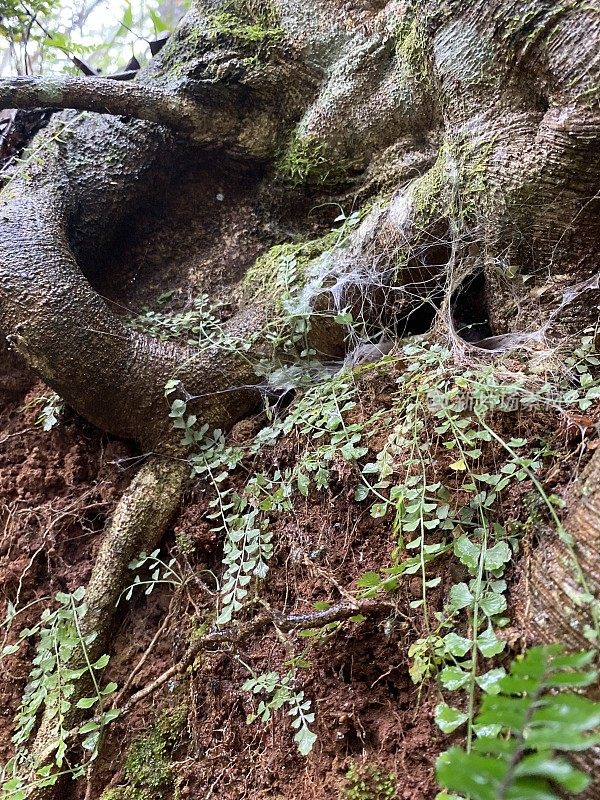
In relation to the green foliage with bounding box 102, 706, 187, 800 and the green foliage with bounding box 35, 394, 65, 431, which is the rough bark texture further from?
the green foliage with bounding box 102, 706, 187, 800

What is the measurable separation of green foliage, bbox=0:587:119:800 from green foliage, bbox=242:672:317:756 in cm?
49

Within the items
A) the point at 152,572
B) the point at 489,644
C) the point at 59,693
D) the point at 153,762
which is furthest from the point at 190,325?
the point at 489,644

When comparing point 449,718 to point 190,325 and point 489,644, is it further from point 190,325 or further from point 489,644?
point 190,325

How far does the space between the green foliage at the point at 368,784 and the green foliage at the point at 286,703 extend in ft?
0.37

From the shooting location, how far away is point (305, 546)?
64.6 inches

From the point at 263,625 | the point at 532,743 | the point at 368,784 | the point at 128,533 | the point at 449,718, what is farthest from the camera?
the point at 128,533

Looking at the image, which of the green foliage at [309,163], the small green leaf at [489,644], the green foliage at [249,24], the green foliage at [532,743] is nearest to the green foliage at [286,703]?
the small green leaf at [489,644]

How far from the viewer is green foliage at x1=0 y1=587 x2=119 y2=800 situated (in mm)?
1658

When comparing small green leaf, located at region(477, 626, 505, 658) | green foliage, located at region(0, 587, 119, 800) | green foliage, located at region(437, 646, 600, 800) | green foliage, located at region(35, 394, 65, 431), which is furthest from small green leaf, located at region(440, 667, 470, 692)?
green foliage, located at region(35, 394, 65, 431)

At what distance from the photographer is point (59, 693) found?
1.75 meters

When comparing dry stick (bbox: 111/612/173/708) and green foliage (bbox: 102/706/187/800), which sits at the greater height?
dry stick (bbox: 111/612/173/708)

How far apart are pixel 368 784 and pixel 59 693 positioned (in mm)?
997

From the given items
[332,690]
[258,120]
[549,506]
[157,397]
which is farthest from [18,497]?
[549,506]

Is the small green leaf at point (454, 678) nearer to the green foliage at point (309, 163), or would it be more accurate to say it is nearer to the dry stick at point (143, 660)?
the dry stick at point (143, 660)
